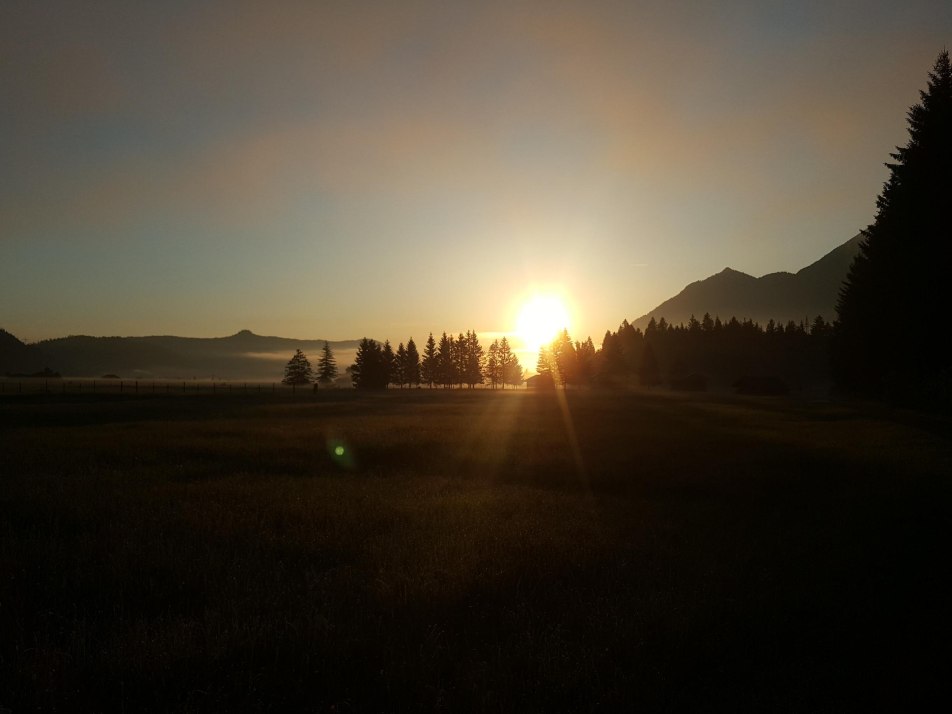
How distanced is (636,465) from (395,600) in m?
13.3

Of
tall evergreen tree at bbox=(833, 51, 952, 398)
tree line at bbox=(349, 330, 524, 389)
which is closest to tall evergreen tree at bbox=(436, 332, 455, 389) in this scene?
tree line at bbox=(349, 330, 524, 389)

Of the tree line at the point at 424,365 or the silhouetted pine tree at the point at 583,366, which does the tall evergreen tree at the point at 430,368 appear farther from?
the silhouetted pine tree at the point at 583,366

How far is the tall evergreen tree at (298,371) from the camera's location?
137 m

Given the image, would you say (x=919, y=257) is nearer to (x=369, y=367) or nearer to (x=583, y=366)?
(x=369, y=367)

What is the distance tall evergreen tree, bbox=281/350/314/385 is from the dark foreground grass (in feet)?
406

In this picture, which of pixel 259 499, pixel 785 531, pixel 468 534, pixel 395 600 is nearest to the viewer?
pixel 395 600

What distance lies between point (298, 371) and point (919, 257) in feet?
418

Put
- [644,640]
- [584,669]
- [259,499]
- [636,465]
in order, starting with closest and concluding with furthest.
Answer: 1. [584,669]
2. [644,640]
3. [259,499]
4. [636,465]

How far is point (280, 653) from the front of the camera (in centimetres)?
558

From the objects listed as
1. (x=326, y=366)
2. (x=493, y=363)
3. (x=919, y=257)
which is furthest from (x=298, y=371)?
(x=919, y=257)

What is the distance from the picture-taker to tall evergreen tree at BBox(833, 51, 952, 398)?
28312 millimetres

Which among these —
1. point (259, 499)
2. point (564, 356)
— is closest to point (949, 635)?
point (259, 499)

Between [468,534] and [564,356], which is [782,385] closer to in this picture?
[564,356]

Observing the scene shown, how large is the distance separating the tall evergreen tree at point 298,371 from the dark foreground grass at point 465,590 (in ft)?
406
